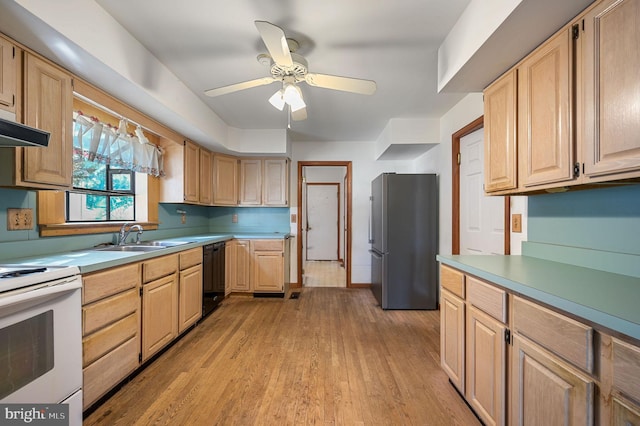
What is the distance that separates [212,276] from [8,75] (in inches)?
91.7

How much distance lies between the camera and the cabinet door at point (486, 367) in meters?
1.25

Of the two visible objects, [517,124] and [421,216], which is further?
[421,216]

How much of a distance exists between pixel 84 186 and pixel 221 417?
A: 2.15 meters

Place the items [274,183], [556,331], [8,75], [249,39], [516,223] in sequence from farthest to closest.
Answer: [274,183]
[516,223]
[249,39]
[8,75]
[556,331]

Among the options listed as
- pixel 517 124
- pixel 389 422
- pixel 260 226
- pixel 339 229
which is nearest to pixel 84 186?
pixel 260 226

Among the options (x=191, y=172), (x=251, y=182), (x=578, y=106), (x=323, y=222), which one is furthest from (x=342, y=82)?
(x=323, y=222)

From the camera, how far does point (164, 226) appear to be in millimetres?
3234

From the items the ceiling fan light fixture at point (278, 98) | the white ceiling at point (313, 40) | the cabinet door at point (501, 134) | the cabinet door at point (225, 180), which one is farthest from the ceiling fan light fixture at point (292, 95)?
the cabinet door at point (225, 180)

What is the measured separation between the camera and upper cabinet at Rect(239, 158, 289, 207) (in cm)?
410

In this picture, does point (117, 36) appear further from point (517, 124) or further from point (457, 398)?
point (457, 398)

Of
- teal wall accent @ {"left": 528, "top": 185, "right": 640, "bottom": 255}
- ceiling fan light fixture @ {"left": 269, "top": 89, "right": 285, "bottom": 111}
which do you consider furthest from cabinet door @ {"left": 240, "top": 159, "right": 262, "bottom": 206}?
teal wall accent @ {"left": 528, "top": 185, "right": 640, "bottom": 255}

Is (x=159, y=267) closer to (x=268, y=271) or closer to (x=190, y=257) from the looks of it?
(x=190, y=257)

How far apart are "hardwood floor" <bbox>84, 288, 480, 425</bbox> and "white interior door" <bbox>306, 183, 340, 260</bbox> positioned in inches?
163

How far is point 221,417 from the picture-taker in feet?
5.08
